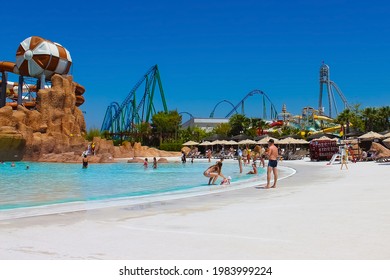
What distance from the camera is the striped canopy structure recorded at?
47281 mm

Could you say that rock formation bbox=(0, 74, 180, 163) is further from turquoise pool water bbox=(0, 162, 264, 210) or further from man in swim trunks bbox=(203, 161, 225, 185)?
man in swim trunks bbox=(203, 161, 225, 185)

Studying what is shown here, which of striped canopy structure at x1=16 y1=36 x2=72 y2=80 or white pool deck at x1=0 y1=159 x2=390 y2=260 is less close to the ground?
striped canopy structure at x1=16 y1=36 x2=72 y2=80

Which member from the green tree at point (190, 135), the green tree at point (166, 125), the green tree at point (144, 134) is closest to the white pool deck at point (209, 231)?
the green tree at point (166, 125)

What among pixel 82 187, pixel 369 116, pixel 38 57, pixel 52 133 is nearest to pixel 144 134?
pixel 38 57

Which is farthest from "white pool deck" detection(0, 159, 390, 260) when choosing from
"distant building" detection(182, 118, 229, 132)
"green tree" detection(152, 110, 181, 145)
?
"distant building" detection(182, 118, 229, 132)

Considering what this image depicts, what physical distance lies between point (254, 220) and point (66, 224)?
8.08ft

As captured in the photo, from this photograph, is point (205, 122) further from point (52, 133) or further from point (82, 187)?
point (82, 187)

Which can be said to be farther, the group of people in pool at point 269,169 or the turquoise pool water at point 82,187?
the group of people in pool at point 269,169

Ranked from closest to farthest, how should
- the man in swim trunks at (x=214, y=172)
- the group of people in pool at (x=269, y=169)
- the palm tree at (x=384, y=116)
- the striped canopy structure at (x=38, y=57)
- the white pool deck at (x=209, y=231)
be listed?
the white pool deck at (x=209, y=231) → the group of people in pool at (x=269, y=169) → the man in swim trunks at (x=214, y=172) → the striped canopy structure at (x=38, y=57) → the palm tree at (x=384, y=116)

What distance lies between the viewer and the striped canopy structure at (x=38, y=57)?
1861 inches

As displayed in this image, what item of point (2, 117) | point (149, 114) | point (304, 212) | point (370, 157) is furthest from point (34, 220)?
point (149, 114)

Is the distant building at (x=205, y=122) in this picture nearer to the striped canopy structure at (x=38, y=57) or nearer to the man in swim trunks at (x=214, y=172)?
the striped canopy structure at (x=38, y=57)

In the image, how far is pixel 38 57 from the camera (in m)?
47.3
